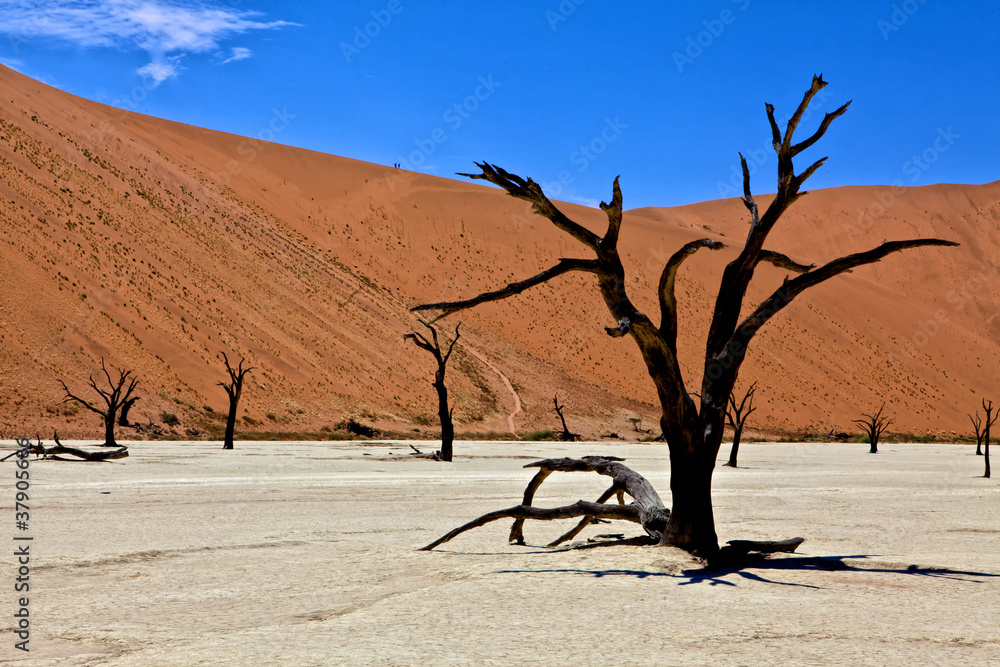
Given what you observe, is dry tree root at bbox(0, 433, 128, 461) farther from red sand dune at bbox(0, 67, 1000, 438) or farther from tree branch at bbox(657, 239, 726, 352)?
tree branch at bbox(657, 239, 726, 352)

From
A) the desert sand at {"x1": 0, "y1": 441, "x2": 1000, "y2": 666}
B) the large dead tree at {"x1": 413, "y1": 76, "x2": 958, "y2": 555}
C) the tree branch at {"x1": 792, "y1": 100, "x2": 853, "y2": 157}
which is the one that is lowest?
the desert sand at {"x1": 0, "y1": 441, "x2": 1000, "y2": 666}

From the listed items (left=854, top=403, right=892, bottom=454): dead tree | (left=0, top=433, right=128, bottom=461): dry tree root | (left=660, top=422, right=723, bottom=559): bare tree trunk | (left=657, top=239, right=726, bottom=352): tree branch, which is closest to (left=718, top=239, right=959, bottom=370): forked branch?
(left=657, top=239, right=726, bottom=352): tree branch

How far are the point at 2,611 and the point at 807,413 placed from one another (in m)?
67.9

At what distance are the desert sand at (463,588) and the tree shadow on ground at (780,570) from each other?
0.03m

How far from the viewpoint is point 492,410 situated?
5875 cm

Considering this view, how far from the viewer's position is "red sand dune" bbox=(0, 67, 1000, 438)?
46062 mm

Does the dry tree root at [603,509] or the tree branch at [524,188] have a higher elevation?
the tree branch at [524,188]

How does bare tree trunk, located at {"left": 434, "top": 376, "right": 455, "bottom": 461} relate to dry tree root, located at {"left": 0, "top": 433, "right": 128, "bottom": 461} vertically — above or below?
above

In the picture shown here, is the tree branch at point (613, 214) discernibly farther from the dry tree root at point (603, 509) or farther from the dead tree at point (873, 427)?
the dead tree at point (873, 427)

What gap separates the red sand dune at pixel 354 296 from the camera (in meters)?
46.1

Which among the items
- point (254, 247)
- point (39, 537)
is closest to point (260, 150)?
point (254, 247)

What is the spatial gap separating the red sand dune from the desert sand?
1103 inches

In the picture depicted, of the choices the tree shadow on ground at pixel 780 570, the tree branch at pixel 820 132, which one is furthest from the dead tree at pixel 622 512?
the tree branch at pixel 820 132

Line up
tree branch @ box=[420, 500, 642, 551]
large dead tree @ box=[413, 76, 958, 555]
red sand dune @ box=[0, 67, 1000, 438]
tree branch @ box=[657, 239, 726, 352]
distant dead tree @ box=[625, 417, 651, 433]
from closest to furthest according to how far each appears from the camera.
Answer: large dead tree @ box=[413, 76, 958, 555]
tree branch @ box=[657, 239, 726, 352]
tree branch @ box=[420, 500, 642, 551]
red sand dune @ box=[0, 67, 1000, 438]
distant dead tree @ box=[625, 417, 651, 433]
